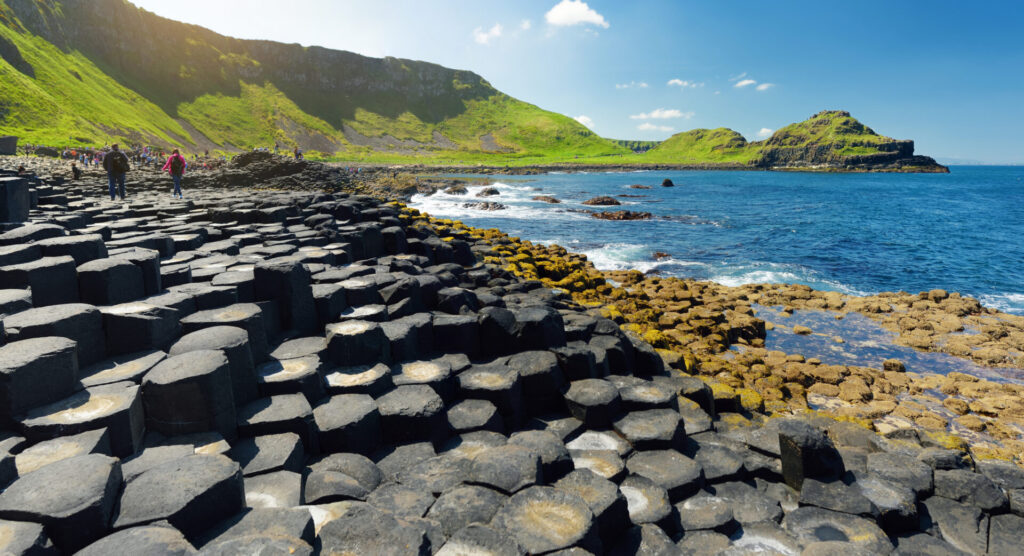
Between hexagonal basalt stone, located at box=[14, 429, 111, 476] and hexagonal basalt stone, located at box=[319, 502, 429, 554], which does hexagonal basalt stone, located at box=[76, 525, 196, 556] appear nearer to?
hexagonal basalt stone, located at box=[319, 502, 429, 554]

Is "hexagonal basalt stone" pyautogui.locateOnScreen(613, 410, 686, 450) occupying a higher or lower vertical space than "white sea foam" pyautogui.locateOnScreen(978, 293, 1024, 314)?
higher

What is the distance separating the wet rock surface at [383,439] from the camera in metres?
3.24

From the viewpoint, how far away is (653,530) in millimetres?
4102

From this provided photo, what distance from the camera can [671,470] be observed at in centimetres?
498

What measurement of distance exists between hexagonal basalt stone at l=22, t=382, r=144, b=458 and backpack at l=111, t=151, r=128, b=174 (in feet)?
49.5

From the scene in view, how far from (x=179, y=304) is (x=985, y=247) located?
4162 cm

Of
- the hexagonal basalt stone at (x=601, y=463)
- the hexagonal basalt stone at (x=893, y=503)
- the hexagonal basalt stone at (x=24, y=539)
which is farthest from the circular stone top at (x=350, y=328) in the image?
the hexagonal basalt stone at (x=893, y=503)

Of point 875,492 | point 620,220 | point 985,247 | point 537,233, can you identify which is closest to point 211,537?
point 875,492

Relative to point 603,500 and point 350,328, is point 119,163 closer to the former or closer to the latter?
point 350,328

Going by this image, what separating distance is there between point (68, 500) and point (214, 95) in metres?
169

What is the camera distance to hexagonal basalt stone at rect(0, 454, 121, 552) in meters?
2.81

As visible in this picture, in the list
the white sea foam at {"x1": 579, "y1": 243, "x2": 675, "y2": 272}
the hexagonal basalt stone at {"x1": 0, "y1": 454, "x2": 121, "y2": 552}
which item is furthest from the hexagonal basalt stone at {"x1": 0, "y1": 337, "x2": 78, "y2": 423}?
the white sea foam at {"x1": 579, "y1": 243, "x2": 675, "y2": 272}

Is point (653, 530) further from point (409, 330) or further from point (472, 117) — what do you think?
point (472, 117)

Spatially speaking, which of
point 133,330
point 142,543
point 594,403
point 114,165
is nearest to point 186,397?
point 133,330
